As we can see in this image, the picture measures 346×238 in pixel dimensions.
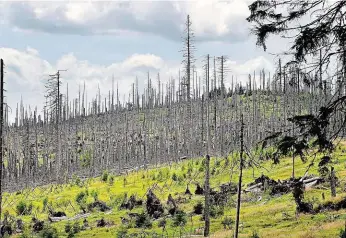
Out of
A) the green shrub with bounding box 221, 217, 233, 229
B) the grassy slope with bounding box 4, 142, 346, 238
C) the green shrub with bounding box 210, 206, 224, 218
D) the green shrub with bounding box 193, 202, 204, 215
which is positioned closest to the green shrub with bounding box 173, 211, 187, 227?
the grassy slope with bounding box 4, 142, 346, 238

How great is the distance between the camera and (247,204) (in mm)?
46844

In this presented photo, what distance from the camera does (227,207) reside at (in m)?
46.5

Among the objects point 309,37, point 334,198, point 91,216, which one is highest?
point 309,37

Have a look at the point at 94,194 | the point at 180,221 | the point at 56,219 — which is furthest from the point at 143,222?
the point at 94,194

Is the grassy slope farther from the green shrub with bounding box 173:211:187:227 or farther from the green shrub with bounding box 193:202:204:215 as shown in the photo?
the green shrub with bounding box 193:202:204:215

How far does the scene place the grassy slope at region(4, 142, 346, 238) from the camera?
32312 millimetres

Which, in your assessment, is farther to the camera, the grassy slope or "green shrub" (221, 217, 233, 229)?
"green shrub" (221, 217, 233, 229)

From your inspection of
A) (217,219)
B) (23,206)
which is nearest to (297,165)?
(217,219)

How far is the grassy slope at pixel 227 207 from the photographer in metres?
32.3

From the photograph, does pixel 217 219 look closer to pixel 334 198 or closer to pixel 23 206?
pixel 334 198

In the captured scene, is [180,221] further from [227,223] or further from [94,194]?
[94,194]

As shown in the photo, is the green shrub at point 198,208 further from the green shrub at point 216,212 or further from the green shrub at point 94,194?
the green shrub at point 94,194

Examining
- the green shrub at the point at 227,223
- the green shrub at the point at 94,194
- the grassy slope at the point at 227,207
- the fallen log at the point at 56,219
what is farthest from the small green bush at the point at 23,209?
the green shrub at the point at 227,223

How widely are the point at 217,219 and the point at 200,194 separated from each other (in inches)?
477
